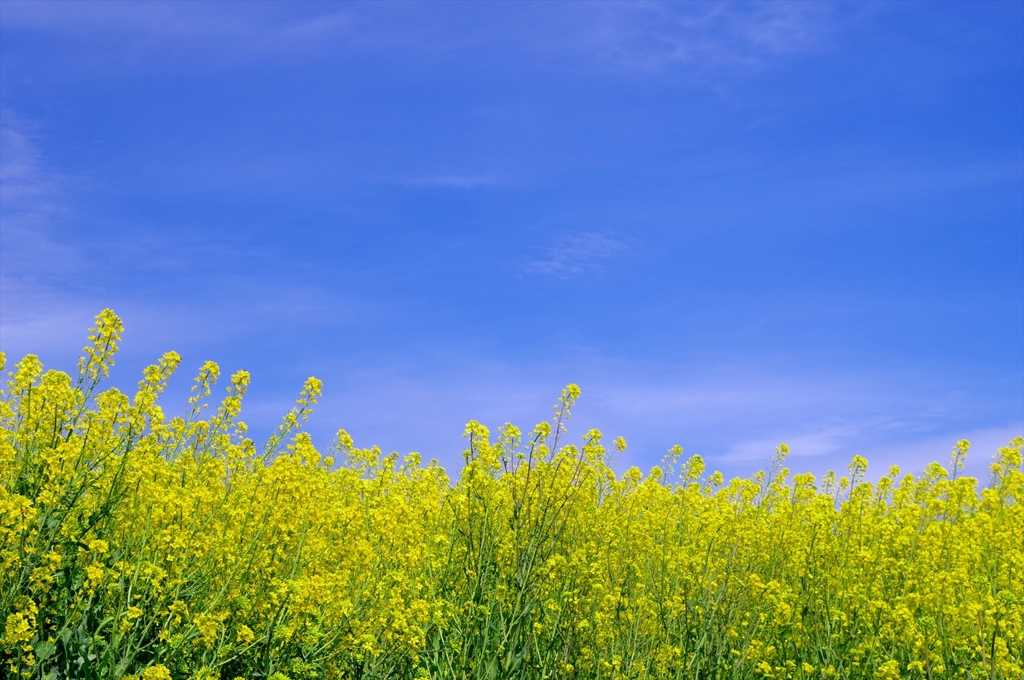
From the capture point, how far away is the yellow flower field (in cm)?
445

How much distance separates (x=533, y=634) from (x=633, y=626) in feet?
2.63

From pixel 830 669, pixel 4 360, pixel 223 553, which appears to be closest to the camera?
pixel 223 553

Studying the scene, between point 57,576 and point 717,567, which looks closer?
point 57,576

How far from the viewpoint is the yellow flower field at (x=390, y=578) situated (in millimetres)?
4449

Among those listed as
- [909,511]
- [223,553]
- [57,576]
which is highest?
[909,511]

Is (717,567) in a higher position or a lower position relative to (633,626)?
higher

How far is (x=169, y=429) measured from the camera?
238 inches

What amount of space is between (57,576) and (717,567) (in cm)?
421

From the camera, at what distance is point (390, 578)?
5.16 meters

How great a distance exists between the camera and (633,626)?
5.39 meters

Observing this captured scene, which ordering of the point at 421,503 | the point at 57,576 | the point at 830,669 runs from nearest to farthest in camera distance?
Result: the point at 57,576 < the point at 830,669 < the point at 421,503

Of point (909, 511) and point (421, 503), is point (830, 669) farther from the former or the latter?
point (909, 511)

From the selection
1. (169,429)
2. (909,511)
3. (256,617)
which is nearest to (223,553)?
(256,617)

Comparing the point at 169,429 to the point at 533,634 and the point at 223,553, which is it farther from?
the point at 533,634
